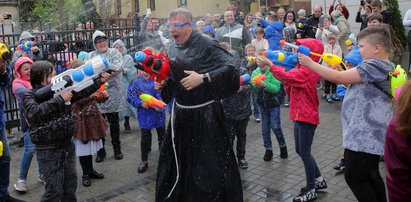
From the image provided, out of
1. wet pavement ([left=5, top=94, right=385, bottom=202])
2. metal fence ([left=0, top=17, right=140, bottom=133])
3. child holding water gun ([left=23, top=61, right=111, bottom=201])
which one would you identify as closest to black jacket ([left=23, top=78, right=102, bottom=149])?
child holding water gun ([left=23, top=61, right=111, bottom=201])

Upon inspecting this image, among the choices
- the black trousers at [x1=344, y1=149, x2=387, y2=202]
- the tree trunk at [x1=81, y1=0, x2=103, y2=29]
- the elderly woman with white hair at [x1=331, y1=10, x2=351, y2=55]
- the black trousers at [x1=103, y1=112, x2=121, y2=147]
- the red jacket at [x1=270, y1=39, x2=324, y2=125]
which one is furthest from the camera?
the elderly woman with white hair at [x1=331, y1=10, x2=351, y2=55]

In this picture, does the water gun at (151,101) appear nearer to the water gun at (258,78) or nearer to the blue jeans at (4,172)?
the water gun at (258,78)

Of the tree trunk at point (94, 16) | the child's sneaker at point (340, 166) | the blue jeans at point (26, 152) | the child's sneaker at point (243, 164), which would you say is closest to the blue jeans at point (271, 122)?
the child's sneaker at point (243, 164)

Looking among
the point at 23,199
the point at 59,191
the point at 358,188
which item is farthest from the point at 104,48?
the point at 358,188

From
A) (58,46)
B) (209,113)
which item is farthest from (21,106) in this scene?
(58,46)

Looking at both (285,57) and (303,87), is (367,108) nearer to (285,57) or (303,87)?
(285,57)

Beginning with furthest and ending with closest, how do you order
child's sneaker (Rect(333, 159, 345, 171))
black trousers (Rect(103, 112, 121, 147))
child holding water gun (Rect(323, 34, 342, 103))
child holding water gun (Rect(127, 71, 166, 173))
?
child holding water gun (Rect(323, 34, 342, 103))
black trousers (Rect(103, 112, 121, 147))
child holding water gun (Rect(127, 71, 166, 173))
child's sneaker (Rect(333, 159, 345, 171))

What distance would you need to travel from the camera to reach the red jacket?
4.30 metres

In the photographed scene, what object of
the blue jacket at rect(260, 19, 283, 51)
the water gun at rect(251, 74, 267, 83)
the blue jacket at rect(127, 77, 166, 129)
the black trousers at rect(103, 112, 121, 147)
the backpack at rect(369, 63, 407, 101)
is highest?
the blue jacket at rect(260, 19, 283, 51)

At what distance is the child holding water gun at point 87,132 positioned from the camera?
5.42m

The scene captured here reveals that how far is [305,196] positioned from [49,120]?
2.93 metres

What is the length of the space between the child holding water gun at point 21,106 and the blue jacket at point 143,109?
1.56 m

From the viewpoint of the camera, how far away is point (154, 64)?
11.3 ft

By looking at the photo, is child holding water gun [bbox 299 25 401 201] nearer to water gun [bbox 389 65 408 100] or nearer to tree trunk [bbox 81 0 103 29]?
water gun [bbox 389 65 408 100]
